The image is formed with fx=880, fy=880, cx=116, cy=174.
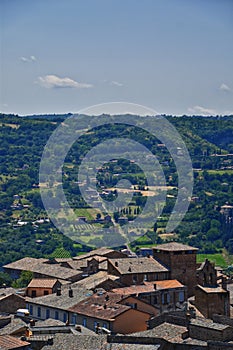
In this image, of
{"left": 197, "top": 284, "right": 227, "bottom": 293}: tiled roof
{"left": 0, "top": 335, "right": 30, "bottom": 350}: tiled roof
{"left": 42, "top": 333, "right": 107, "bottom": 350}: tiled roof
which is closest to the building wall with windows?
{"left": 197, "top": 284, "right": 227, "bottom": 293}: tiled roof

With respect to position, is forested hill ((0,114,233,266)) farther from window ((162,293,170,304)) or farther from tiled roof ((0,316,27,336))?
tiled roof ((0,316,27,336))

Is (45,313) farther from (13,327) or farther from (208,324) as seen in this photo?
(208,324)

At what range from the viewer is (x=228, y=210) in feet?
364

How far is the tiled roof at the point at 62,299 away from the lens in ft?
125

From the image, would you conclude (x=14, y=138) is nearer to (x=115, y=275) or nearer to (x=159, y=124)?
(x=159, y=124)

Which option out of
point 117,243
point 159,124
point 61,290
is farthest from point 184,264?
point 159,124

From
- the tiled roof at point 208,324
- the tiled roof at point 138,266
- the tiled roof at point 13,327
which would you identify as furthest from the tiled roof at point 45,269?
the tiled roof at point 208,324

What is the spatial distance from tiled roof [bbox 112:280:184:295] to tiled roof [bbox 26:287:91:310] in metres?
1.59

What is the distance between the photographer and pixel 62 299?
129 feet

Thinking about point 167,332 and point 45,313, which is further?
point 45,313

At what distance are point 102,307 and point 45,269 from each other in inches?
582

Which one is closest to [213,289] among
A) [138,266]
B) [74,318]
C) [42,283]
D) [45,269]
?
[138,266]

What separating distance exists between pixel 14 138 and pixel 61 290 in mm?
109520

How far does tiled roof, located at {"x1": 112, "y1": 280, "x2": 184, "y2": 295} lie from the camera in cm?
3925
